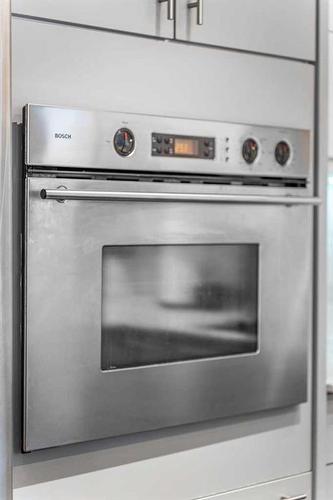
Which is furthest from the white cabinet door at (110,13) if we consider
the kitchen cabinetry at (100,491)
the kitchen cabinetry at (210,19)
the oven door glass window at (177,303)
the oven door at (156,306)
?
the kitchen cabinetry at (100,491)

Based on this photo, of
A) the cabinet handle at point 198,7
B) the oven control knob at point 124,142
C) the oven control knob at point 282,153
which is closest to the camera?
the oven control knob at point 124,142

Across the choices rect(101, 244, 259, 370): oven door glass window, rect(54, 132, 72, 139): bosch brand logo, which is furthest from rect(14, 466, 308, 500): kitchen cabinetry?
rect(54, 132, 72, 139): bosch brand logo

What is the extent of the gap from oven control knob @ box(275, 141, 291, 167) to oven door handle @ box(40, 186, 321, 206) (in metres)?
0.08

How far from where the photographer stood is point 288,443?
1.84m

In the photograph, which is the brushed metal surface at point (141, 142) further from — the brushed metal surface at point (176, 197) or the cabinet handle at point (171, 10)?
the cabinet handle at point (171, 10)

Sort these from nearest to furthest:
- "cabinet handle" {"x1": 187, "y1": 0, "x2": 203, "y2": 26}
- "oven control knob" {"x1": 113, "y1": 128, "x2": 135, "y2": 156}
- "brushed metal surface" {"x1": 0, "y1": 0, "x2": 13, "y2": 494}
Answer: "brushed metal surface" {"x1": 0, "y1": 0, "x2": 13, "y2": 494}, "oven control knob" {"x1": 113, "y1": 128, "x2": 135, "y2": 156}, "cabinet handle" {"x1": 187, "y1": 0, "x2": 203, "y2": 26}

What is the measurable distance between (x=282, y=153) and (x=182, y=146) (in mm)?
267

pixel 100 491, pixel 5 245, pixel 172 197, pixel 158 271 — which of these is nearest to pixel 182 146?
pixel 172 197

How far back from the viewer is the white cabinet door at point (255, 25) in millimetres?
1639

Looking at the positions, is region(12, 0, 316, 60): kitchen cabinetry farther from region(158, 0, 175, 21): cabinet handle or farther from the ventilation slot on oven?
the ventilation slot on oven

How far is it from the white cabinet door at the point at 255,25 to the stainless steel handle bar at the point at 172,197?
1.03ft

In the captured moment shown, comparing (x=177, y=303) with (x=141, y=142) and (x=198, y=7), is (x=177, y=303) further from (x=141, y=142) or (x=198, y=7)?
(x=198, y=7)

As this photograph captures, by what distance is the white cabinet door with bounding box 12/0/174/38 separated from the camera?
1.42 m

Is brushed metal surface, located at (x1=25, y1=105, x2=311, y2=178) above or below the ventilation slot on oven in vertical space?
above
